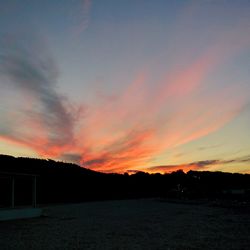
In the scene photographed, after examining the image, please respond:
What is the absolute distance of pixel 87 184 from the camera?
52.4 m

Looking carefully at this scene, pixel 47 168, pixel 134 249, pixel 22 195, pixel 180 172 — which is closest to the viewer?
pixel 134 249

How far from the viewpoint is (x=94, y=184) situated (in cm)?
5353

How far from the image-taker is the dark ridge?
35.7 meters

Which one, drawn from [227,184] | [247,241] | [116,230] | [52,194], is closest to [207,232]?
[247,241]

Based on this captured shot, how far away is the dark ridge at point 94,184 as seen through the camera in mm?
35691

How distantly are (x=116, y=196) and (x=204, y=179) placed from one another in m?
26.3

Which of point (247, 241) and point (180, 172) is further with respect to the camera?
point (180, 172)

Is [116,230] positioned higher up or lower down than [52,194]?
lower down

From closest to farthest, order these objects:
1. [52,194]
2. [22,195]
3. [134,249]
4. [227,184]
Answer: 1. [134,249]
2. [22,195]
3. [52,194]
4. [227,184]

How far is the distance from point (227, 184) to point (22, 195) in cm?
6089

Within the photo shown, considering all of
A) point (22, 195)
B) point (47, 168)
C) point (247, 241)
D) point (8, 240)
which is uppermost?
point (47, 168)

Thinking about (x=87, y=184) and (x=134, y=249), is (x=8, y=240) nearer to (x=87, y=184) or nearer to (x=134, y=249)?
(x=134, y=249)

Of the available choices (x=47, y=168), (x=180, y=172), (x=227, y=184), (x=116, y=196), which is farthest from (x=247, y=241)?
(x=227, y=184)

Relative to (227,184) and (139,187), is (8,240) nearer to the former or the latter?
(139,187)
